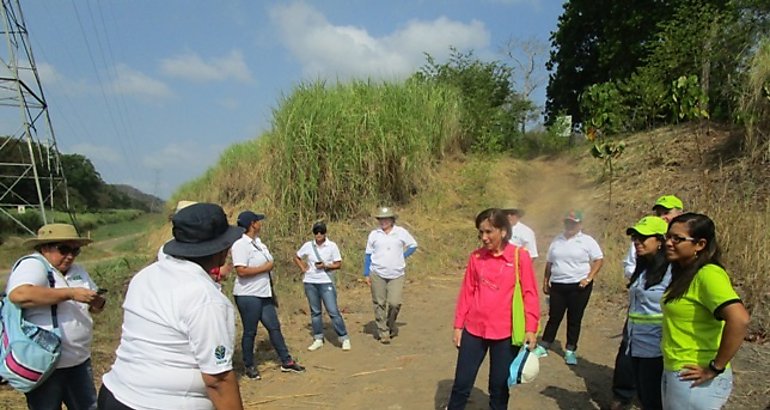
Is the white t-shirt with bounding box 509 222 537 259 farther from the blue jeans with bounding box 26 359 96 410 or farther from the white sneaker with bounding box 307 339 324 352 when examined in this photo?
the blue jeans with bounding box 26 359 96 410

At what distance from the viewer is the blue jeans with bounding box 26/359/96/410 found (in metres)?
3.31

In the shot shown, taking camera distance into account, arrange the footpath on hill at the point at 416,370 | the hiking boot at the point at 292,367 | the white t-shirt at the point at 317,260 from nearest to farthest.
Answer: the footpath on hill at the point at 416,370, the hiking boot at the point at 292,367, the white t-shirt at the point at 317,260

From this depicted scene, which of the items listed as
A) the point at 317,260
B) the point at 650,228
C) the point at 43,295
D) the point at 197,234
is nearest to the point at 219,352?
the point at 197,234

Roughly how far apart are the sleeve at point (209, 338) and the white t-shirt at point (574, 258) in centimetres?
409

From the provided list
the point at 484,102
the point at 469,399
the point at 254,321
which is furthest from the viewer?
the point at 484,102

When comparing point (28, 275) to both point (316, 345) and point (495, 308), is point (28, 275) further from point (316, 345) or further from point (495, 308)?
point (316, 345)

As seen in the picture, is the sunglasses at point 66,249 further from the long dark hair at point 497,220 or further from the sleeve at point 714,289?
the sleeve at point 714,289

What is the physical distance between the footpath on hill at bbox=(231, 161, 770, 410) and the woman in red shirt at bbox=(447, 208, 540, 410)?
1104 millimetres

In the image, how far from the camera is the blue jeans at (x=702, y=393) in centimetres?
268

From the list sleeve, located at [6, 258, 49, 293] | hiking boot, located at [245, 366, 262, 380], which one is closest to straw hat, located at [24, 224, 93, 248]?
sleeve, located at [6, 258, 49, 293]

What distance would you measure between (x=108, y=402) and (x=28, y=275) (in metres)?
1.36

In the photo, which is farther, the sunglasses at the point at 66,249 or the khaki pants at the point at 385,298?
the khaki pants at the point at 385,298

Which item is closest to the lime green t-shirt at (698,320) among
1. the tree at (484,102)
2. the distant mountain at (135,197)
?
the tree at (484,102)

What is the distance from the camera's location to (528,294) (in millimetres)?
3871
